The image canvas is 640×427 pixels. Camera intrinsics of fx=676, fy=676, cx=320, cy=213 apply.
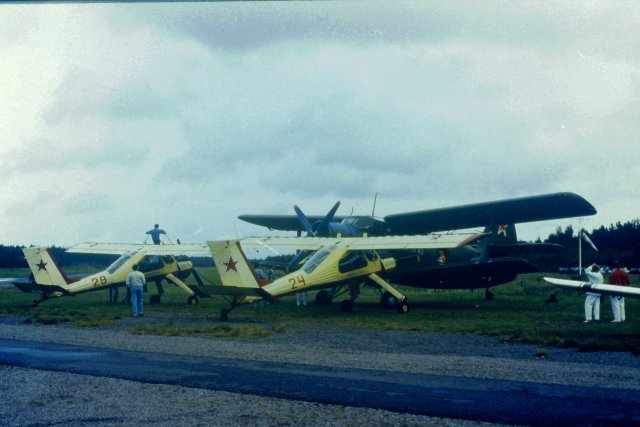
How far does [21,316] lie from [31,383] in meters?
13.8

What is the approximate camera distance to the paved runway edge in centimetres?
721

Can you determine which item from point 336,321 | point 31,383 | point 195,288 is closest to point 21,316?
point 195,288

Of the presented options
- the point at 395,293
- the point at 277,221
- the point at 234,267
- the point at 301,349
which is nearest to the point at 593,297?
the point at 395,293

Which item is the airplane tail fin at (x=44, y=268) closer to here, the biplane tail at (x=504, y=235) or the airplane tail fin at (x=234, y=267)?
the airplane tail fin at (x=234, y=267)

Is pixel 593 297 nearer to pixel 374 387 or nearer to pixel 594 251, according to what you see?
pixel 374 387

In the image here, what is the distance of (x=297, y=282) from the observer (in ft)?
68.9

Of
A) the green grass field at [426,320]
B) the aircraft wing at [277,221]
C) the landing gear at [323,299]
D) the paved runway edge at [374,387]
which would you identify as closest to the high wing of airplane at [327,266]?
the green grass field at [426,320]

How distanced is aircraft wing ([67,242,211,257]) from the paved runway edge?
16.4m

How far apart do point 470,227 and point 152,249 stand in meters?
14.2

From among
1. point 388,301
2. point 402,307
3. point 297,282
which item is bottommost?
point 402,307

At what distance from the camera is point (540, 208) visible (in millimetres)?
26031

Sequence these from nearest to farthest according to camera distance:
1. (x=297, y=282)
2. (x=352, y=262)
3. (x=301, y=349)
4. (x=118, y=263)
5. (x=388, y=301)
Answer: (x=301, y=349) → (x=297, y=282) → (x=352, y=262) → (x=388, y=301) → (x=118, y=263)

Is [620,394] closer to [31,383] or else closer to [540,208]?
[31,383]

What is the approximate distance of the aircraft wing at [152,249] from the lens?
28750 mm
